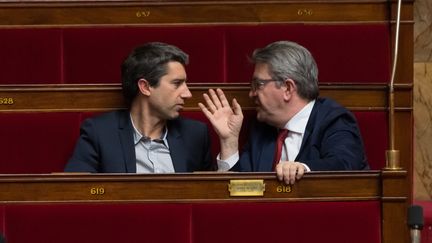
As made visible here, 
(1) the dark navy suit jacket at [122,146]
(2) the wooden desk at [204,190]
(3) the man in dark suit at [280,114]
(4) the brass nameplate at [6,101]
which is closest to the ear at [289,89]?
(3) the man in dark suit at [280,114]

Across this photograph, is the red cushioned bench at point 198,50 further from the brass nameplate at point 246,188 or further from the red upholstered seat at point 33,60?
the brass nameplate at point 246,188

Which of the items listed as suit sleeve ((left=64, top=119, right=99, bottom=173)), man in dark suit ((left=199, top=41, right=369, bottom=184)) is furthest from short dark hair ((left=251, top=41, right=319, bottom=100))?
suit sleeve ((left=64, top=119, right=99, bottom=173))

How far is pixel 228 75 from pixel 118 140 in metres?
0.26

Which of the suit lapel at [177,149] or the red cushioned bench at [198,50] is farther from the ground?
the red cushioned bench at [198,50]

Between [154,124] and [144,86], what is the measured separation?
0.16 feet

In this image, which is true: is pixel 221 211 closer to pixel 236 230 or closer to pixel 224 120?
pixel 236 230

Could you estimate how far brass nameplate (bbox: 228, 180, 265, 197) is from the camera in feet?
5.12

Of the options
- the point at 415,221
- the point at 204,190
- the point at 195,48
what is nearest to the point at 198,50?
the point at 195,48

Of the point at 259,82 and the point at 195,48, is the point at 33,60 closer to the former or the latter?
the point at 195,48

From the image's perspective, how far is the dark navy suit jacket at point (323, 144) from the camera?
169 centimetres

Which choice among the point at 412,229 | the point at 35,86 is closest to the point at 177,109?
the point at 35,86

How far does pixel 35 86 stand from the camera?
1835 mm

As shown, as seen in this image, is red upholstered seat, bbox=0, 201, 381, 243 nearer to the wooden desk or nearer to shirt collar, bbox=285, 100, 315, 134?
the wooden desk

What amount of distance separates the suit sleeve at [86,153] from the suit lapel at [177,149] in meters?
0.09
